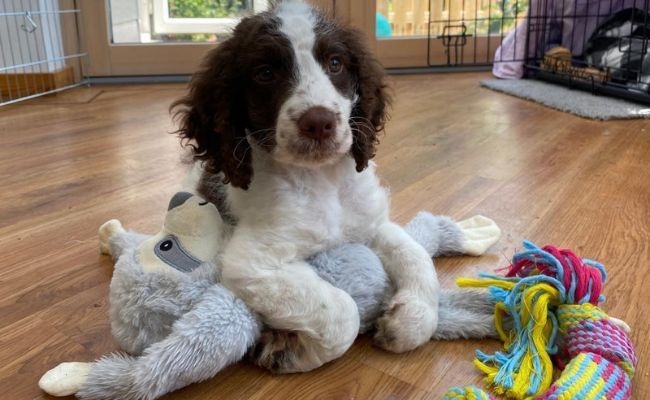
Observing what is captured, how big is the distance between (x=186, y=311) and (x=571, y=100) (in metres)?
3.06

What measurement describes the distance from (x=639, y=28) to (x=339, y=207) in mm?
3305

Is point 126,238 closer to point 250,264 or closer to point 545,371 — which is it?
point 250,264

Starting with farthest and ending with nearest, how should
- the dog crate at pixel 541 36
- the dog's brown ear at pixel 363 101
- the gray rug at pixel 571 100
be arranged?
the dog crate at pixel 541 36, the gray rug at pixel 571 100, the dog's brown ear at pixel 363 101

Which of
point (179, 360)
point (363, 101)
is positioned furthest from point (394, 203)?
point (179, 360)

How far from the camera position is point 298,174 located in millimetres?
1279

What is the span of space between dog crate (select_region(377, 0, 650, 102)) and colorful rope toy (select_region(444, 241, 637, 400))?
2.62 meters

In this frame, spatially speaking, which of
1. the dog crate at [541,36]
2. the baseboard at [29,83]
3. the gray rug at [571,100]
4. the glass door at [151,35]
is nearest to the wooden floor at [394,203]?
the gray rug at [571,100]

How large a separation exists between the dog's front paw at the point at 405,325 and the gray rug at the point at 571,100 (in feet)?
7.97

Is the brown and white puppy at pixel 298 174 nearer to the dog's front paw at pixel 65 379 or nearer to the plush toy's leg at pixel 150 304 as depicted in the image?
the plush toy's leg at pixel 150 304

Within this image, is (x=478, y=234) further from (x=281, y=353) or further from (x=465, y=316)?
(x=281, y=353)

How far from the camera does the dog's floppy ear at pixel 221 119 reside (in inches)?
48.9

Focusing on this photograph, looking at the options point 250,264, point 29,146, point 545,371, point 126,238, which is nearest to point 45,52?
point 29,146

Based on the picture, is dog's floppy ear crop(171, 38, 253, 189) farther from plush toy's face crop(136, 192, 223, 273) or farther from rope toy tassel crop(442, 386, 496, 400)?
rope toy tassel crop(442, 386, 496, 400)

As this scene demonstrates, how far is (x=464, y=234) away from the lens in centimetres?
162
